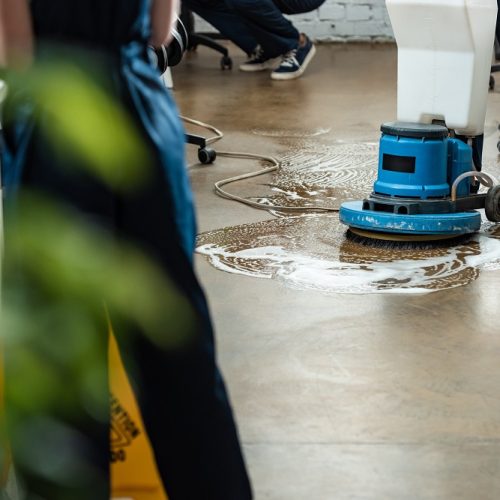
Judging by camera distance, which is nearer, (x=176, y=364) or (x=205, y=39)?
(x=176, y=364)

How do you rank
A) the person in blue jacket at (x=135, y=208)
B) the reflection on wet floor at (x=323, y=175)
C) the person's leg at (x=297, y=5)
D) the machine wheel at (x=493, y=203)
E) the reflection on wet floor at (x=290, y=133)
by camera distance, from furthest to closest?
the person's leg at (x=297, y=5)
the reflection on wet floor at (x=290, y=133)
the reflection on wet floor at (x=323, y=175)
the machine wheel at (x=493, y=203)
the person in blue jacket at (x=135, y=208)

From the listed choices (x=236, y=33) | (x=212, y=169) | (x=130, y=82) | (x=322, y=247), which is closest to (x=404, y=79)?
(x=322, y=247)

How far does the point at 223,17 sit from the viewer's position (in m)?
7.10

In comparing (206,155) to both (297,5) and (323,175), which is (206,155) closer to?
(323,175)

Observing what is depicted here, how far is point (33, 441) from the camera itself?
163cm

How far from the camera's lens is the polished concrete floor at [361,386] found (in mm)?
2098

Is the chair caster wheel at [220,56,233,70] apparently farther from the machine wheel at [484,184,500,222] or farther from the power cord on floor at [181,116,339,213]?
the machine wheel at [484,184,500,222]

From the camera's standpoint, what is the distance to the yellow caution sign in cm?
161

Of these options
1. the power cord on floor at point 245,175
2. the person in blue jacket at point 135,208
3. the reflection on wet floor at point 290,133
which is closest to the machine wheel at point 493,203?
the power cord on floor at point 245,175

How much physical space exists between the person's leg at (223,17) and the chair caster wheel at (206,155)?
251cm

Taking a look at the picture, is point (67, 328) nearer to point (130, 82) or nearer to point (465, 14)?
point (130, 82)

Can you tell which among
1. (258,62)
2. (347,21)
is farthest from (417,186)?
(347,21)

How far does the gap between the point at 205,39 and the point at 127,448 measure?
620cm

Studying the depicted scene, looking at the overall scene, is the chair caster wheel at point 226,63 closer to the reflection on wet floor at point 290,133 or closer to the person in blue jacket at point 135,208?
the reflection on wet floor at point 290,133
